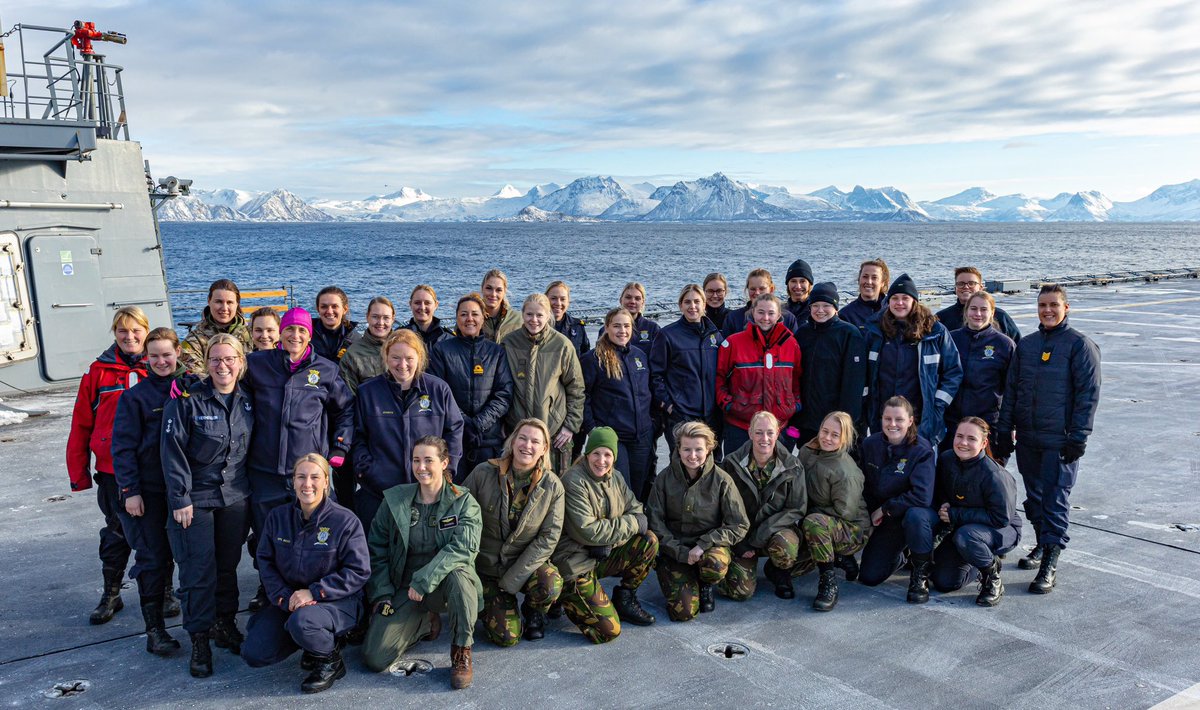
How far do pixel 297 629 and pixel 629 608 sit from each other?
192 centimetres

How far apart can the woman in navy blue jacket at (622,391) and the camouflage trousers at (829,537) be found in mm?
1410

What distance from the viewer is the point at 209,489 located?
4.55 metres

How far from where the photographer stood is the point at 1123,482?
7363mm

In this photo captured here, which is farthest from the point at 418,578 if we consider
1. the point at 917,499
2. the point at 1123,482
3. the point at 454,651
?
the point at 1123,482

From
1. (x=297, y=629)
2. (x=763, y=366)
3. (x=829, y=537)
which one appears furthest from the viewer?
(x=763, y=366)

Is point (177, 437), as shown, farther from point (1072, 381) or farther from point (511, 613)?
point (1072, 381)

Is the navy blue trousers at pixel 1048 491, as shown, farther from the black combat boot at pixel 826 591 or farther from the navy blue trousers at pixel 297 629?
the navy blue trousers at pixel 297 629

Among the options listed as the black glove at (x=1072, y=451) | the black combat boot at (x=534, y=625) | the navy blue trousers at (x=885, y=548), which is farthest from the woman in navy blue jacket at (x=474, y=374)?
the black glove at (x=1072, y=451)

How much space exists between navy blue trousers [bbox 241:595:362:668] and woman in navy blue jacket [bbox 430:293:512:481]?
4.71ft

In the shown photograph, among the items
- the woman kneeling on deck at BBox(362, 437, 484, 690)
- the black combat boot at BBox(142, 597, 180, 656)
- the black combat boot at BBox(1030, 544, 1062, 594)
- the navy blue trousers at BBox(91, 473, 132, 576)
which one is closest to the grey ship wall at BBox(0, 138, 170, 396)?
the navy blue trousers at BBox(91, 473, 132, 576)

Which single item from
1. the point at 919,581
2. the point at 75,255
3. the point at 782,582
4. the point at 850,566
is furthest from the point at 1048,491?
the point at 75,255

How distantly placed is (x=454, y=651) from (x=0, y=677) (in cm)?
241

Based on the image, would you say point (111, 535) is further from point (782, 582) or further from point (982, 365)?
point (982, 365)

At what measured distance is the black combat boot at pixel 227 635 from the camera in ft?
15.2
